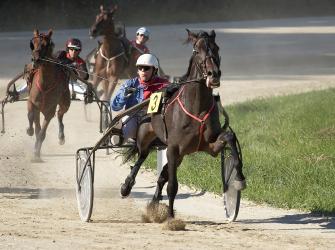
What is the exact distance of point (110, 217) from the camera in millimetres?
11547

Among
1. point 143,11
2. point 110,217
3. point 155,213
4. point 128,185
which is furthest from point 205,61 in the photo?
point 143,11

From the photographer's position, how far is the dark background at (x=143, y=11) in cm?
4028

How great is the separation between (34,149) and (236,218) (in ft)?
21.4

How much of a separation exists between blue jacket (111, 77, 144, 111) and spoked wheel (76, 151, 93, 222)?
2.00ft

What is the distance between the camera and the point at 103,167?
15812 mm

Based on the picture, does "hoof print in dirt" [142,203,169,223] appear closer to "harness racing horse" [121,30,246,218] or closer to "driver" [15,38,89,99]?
"harness racing horse" [121,30,246,218]

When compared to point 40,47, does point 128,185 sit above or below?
below

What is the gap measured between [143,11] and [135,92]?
3256 cm

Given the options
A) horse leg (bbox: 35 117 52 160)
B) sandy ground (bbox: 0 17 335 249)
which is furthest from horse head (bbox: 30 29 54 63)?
sandy ground (bbox: 0 17 335 249)

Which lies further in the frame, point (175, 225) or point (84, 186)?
point (84, 186)

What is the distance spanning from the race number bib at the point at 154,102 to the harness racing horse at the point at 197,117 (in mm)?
87

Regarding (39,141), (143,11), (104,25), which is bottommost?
(39,141)

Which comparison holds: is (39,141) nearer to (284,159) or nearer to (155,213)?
(284,159)

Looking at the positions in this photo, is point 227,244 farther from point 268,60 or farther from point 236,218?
point 268,60
